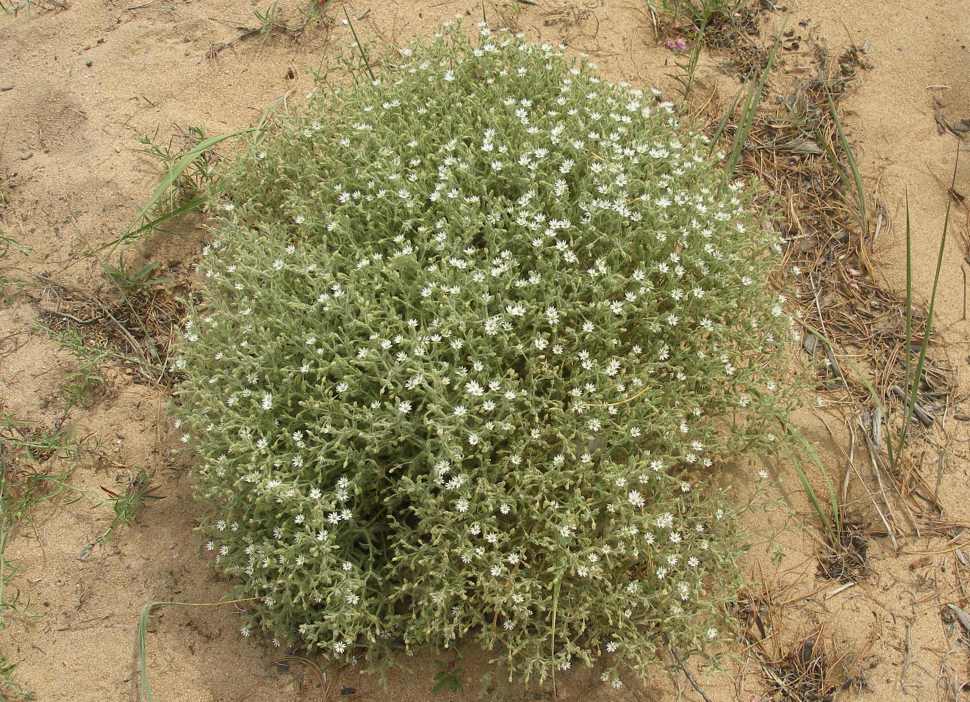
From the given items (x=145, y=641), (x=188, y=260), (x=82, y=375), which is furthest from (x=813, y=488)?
(x=82, y=375)

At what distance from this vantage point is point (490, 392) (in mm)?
3162

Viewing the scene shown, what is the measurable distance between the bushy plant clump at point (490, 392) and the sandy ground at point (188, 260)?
0.33m

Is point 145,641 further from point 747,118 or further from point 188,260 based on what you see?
point 747,118

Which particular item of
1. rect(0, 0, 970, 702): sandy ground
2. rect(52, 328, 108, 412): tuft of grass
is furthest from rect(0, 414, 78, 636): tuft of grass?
rect(52, 328, 108, 412): tuft of grass

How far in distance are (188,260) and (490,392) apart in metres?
2.67

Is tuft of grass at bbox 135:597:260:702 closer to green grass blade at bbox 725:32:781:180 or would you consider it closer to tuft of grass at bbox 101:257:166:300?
tuft of grass at bbox 101:257:166:300

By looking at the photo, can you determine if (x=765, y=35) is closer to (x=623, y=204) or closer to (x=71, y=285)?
(x=623, y=204)

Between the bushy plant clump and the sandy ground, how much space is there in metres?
0.33

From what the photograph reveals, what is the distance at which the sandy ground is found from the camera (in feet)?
11.8

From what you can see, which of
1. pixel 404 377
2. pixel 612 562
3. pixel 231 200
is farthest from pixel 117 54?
pixel 612 562

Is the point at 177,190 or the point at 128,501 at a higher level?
the point at 177,190

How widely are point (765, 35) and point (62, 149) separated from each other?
16.7 feet

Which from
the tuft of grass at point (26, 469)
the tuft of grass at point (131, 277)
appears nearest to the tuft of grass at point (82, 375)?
the tuft of grass at point (26, 469)

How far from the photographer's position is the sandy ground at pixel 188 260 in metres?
3.60
